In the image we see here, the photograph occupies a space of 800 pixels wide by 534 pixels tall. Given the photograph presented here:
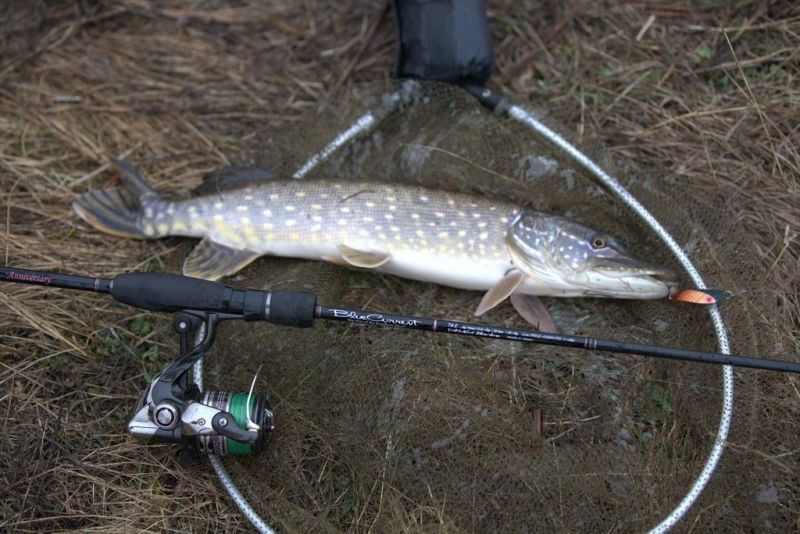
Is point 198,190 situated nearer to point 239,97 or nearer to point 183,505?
point 239,97

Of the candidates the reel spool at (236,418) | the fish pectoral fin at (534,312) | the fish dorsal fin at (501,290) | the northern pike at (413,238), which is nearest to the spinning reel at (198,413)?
the reel spool at (236,418)

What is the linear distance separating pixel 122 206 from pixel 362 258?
119 centimetres

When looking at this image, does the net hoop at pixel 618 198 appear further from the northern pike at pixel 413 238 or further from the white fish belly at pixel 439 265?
the white fish belly at pixel 439 265

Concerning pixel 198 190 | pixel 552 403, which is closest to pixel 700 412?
pixel 552 403

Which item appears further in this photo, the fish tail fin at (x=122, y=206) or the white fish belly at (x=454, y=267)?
the fish tail fin at (x=122, y=206)

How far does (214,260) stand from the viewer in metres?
2.83

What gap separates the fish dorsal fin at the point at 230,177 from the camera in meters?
2.94

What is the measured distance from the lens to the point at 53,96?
3.33 m

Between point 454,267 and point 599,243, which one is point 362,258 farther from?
point 599,243

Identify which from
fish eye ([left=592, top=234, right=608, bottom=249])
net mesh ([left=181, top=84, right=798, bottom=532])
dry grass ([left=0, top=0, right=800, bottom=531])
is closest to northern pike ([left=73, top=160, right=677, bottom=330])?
fish eye ([left=592, top=234, right=608, bottom=249])

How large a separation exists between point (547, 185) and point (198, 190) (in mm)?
1643

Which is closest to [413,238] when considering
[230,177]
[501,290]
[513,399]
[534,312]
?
[501,290]

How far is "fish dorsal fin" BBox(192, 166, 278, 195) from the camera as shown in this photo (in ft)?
9.64

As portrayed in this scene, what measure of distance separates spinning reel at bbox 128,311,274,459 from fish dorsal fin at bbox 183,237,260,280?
504 millimetres
